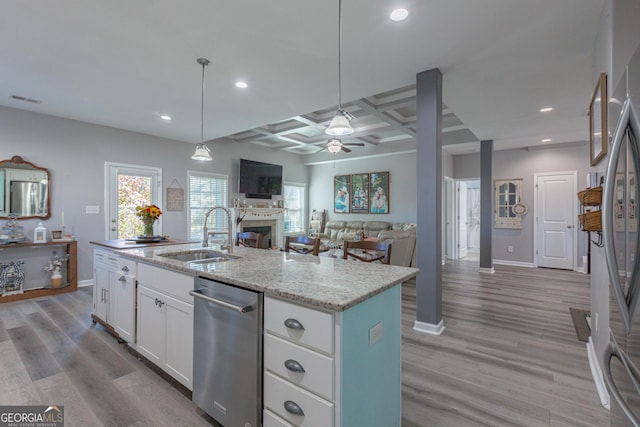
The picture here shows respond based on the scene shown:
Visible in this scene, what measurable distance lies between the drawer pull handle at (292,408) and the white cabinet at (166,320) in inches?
34.3

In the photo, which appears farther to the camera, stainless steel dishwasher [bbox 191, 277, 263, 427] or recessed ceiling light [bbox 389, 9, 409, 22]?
recessed ceiling light [bbox 389, 9, 409, 22]

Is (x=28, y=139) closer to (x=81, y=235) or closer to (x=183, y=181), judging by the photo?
(x=81, y=235)

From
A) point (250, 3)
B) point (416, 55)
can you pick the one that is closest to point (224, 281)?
point (250, 3)

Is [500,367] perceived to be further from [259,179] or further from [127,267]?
[259,179]

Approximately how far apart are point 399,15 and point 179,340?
9.27 ft

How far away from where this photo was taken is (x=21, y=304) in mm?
3914

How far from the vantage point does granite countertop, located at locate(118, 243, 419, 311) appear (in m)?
1.25

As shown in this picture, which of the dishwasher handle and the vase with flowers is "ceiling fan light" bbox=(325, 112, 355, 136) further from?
the vase with flowers

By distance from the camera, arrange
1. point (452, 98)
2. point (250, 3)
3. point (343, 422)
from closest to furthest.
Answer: point (343, 422) → point (250, 3) → point (452, 98)

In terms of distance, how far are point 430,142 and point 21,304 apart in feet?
18.4

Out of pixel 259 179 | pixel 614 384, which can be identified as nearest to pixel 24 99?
pixel 259 179

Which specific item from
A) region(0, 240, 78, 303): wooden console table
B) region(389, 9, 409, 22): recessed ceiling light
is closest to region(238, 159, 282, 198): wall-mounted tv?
region(0, 240, 78, 303): wooden console table

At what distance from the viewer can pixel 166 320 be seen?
2.06m

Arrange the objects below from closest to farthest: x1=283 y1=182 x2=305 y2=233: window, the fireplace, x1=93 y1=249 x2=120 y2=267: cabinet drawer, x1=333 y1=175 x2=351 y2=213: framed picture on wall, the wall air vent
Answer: x1=93 y1=249 x2=120 y2=267: cabinet drawer, the wall air vent, the fireplace, x1=333 y1=175 x2=351 y2=213: framed picture on wall, x1=283 y1=182 x2=305 y2=233: window
